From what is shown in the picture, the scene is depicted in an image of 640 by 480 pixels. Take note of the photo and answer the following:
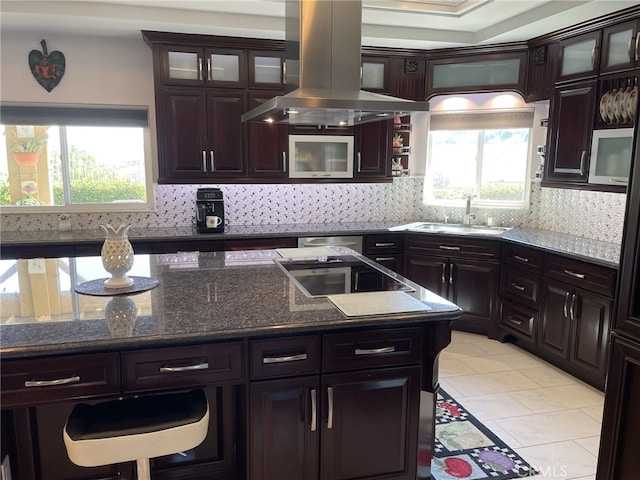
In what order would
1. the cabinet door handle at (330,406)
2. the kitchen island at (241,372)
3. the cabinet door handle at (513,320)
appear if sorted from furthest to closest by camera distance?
the cabinet door handle at (513,320), the cabinet door handle at (330,406), the kitchen island at (241,372)

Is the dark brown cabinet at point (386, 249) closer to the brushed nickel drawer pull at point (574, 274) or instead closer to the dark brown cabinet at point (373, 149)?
the dark brown cabinet at point (373, 149)

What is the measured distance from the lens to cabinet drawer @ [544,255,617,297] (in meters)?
3.19

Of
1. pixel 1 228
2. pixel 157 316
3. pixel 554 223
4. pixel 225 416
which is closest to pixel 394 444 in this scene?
pixel 225 416

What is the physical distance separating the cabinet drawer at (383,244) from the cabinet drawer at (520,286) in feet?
3.15

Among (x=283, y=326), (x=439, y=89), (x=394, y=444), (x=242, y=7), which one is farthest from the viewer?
(x=439, y=89)

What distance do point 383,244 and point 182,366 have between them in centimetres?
301

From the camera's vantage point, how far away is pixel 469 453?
269cm

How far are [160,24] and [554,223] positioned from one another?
12.8 ft

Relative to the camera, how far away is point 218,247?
4168 mm

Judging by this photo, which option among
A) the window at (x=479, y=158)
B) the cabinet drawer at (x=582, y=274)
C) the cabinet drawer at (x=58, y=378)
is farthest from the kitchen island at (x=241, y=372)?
the window at (x=479, y=158)

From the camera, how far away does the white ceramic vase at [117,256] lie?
2189 millimetres

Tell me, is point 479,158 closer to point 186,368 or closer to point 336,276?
point 336,276

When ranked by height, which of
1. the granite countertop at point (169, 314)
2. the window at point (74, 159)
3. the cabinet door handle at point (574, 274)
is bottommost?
the cabinet door handle at point (574, 274)

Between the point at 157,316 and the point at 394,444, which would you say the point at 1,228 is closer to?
the point at 157,316
